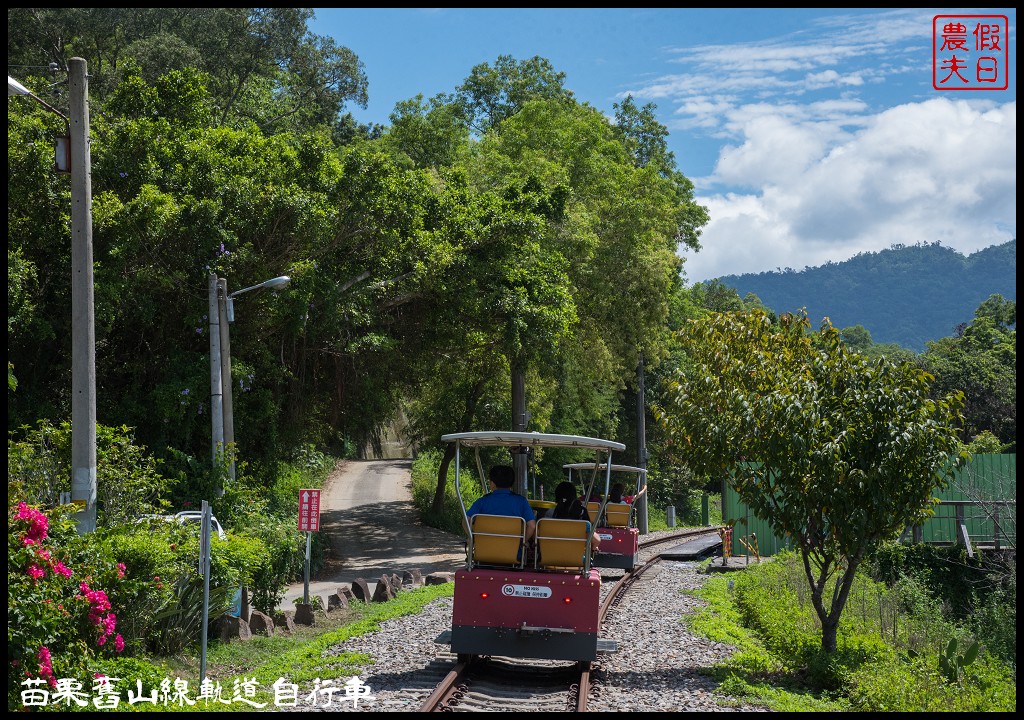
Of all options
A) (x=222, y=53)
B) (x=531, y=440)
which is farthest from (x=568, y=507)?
(x=222, y=53)

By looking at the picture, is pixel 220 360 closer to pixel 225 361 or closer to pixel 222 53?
pixel 225 361

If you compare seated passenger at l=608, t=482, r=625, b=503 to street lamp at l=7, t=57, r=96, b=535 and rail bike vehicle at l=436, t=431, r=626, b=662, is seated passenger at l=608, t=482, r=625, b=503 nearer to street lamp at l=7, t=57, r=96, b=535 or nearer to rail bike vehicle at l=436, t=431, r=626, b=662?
rail bike vehicle at l=436, t=431, r=626, b=662

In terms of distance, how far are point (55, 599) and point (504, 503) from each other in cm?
493

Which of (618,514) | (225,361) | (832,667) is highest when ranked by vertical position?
(225,361)

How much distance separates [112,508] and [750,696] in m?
9.42

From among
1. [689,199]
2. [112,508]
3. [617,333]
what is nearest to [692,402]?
[112,508]

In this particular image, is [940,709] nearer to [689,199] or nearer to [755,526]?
[755,526]

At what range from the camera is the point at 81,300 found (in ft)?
44.2

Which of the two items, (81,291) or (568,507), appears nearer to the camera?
(568,507)

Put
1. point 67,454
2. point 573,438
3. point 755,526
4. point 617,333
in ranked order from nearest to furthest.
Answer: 1. point 573,438
2. point 67,454
3. point 755,526
4. point 617,333

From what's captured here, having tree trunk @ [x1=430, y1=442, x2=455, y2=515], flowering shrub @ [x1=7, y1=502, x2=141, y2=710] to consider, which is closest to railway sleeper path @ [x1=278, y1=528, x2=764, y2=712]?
flowering shrub @ [x1=7, y1=502, x2=141, y2=710]

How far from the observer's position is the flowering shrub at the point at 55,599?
9602 mm

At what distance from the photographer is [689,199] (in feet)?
195

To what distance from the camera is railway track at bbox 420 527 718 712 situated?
10508mm
